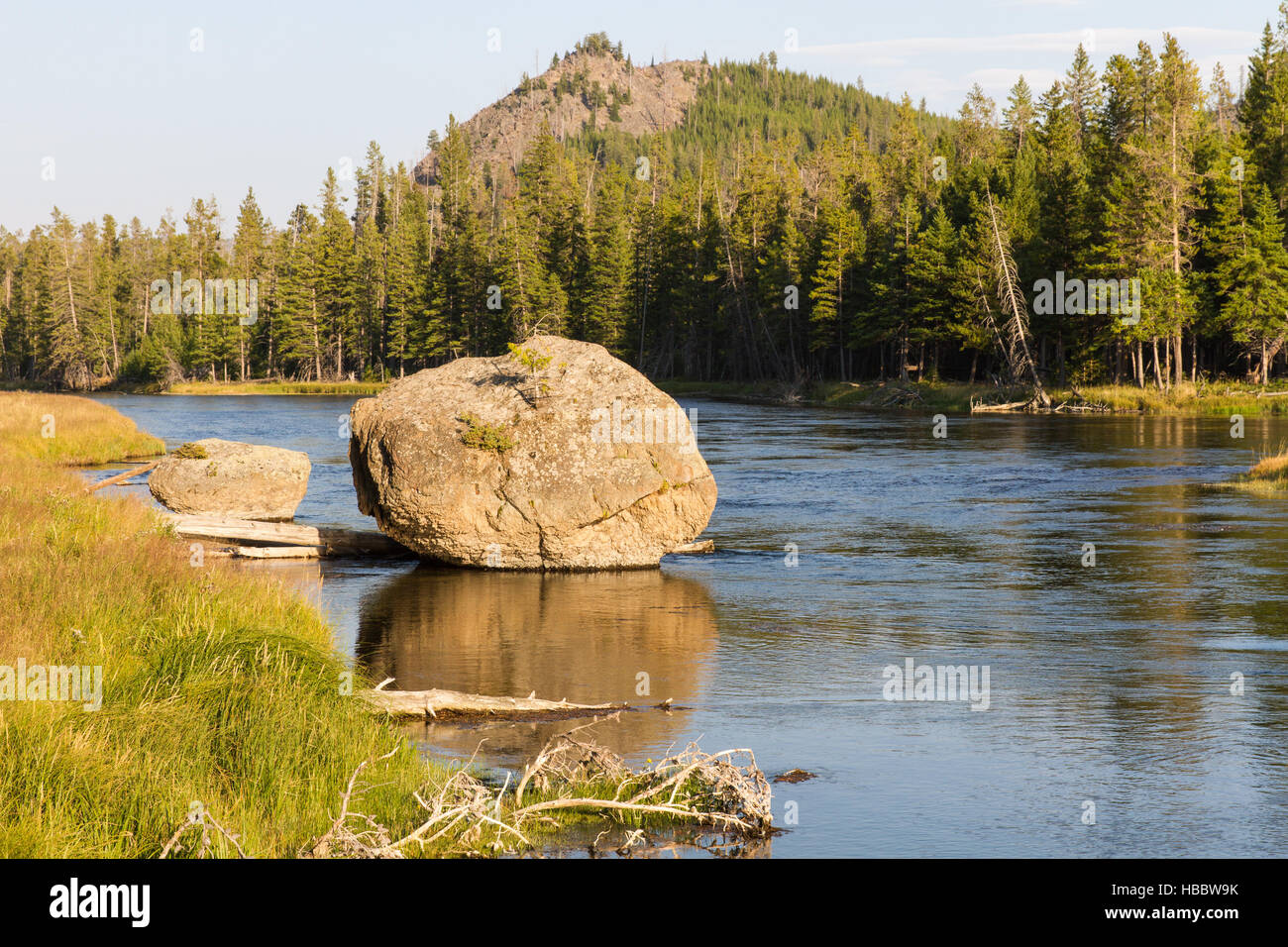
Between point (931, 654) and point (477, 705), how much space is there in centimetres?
585

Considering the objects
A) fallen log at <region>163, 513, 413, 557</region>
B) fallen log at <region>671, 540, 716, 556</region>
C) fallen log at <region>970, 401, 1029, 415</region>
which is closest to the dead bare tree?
fallen log at <region>970, 401, 1029, 415</region>

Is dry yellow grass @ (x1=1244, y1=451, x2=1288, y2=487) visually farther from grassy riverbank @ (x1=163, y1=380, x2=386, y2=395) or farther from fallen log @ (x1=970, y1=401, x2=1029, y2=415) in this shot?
grassy riverbank @ (x1=163, y1=380, x2=386, y2=395)

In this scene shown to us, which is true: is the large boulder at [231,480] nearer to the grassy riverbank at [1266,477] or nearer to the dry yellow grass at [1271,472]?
the grassy riverbank at [1266,477]

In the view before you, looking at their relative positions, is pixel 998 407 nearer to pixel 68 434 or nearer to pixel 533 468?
pixel 68 434

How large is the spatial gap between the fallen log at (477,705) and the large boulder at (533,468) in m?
8.04

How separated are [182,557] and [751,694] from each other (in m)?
7.30

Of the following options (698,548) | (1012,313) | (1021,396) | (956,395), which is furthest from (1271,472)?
(956,395)

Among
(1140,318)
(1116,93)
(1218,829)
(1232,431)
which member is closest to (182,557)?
(1218,829)

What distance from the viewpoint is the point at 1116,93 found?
253 feet

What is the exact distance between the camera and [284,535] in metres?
21.0

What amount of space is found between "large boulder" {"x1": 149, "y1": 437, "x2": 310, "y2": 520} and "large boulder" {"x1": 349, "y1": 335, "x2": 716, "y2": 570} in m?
3.68

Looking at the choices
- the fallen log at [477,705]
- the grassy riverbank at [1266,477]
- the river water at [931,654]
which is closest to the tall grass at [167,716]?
the fallen log at [477,705]

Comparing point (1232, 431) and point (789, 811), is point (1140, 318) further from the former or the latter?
point (789, 811)

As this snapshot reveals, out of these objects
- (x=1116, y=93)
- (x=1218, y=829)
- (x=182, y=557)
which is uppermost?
(x=1116, y=93)
